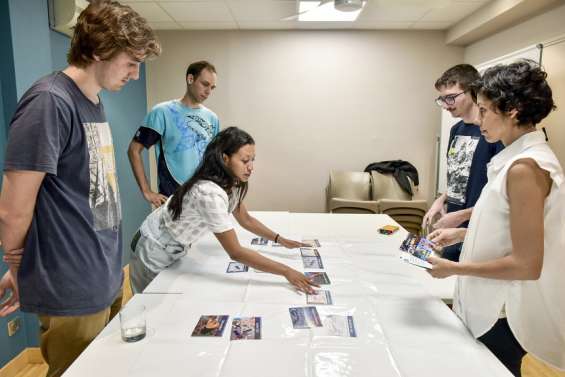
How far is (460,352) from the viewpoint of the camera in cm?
104

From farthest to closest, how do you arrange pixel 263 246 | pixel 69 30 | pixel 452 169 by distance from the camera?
pixel 69 30 < pixel 452 169 < pixel 263 246

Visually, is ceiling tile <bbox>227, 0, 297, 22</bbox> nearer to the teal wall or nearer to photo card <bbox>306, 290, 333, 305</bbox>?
the teal wall

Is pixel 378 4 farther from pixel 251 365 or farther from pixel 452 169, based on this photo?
pixel 251 365

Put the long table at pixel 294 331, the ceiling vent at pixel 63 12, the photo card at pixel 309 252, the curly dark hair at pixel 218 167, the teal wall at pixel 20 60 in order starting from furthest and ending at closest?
the ceiling vent at pixel 63 12
the teal wall at pixel 20 60
the photo card at pixel 309 252
the curly dark hair at pixel 218 167
the long table at pixel 294 331

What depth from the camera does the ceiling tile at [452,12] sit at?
3.38 m

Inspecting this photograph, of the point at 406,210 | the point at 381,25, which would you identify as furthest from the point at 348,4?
the point at 406,210

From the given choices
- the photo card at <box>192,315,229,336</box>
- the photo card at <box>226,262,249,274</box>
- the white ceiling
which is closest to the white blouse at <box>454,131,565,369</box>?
the photo card at <box>192,315,229,336</box>

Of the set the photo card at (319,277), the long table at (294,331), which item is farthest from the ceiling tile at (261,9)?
the photo card at (319,277)

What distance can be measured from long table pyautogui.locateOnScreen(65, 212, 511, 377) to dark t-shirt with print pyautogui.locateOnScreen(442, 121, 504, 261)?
555 millimetres

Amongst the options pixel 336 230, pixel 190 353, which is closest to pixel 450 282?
pixel 336 230

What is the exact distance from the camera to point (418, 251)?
4.17ft

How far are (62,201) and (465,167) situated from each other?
75.8 inches

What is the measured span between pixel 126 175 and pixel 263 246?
7.50 feet

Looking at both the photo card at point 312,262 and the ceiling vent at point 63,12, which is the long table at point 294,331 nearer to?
the photo card at point 312,262
